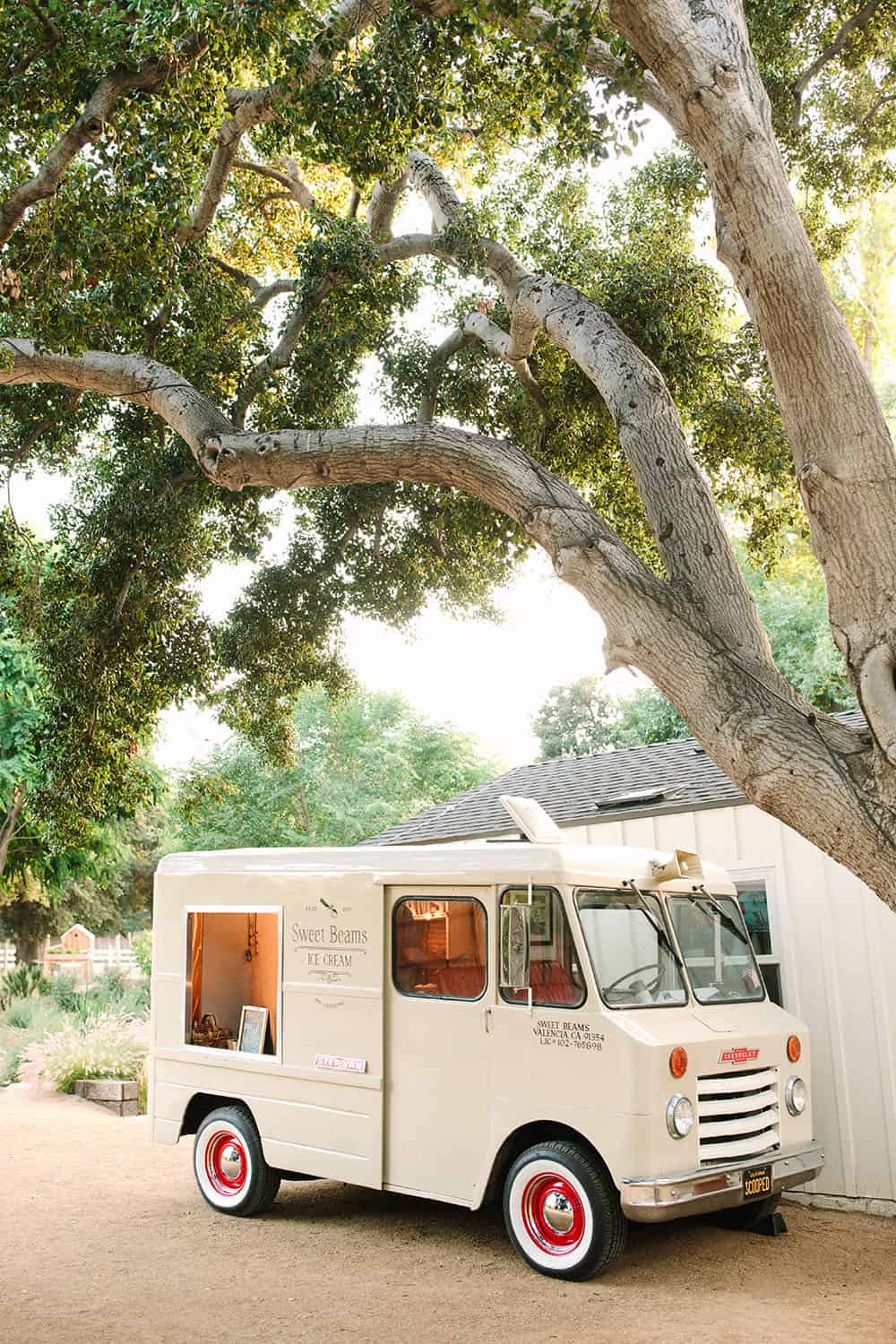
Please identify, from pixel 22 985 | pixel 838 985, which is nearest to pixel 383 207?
pixel 838 985

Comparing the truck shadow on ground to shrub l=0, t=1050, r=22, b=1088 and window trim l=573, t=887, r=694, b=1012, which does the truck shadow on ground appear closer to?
window trim l=573, t=887, r=694, b=1012

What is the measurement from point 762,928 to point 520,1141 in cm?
313

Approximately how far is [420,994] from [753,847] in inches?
130

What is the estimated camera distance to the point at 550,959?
277 inches

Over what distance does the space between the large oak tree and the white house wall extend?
9.03ft

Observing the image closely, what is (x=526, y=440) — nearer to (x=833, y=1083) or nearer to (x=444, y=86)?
(x=444, y=86)

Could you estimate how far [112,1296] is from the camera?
6500 mm

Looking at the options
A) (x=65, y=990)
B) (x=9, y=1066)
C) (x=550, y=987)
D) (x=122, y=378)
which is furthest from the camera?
(x=65, y=990)

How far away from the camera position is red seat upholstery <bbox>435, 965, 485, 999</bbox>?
730cm

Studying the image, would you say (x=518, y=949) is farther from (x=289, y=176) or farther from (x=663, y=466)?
(x=289, y=176)

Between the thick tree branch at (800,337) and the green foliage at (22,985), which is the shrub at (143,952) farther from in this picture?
the thick tree branch at (800,337)

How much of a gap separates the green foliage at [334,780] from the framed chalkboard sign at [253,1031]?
23626 mm

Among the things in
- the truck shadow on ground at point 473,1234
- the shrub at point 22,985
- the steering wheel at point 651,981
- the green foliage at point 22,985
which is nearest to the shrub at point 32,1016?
the green foliage at point 22,985

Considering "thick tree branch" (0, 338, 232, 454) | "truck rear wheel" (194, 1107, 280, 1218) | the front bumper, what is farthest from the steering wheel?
"thick tree branch" (0, 338, 232, 454)
